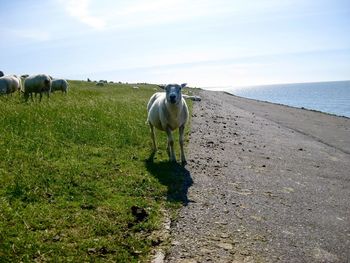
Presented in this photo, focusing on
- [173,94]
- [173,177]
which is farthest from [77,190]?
[173,94]

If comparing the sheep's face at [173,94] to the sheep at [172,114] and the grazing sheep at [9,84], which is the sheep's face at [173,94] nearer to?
the sheep at [172,114]

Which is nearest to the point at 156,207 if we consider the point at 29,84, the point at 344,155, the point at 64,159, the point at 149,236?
the point at 149,236

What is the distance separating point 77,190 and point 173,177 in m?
3.24

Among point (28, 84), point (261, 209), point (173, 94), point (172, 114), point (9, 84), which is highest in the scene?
point (173, 94)

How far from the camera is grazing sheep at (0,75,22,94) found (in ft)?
95.2

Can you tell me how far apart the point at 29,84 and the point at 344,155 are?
2277cm

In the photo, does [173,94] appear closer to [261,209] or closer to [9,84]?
[261,209]

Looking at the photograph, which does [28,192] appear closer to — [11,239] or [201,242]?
[11,239]

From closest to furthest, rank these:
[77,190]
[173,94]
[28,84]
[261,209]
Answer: [77,190] < [261,209] < [173,94] < [28,84]

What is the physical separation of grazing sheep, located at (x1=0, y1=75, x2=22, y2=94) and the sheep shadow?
A: 20.2 m

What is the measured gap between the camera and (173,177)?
11445 mm

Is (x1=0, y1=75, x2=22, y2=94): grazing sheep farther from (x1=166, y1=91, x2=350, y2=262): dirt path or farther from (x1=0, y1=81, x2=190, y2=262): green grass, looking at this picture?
(x1=166, y1=91, x2=350, y2=262): dirt path

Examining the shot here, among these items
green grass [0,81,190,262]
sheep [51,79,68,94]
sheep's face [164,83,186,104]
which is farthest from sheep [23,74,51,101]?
sheep's face [164,83,186,104]

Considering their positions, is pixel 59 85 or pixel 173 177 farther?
pixel 59 85
